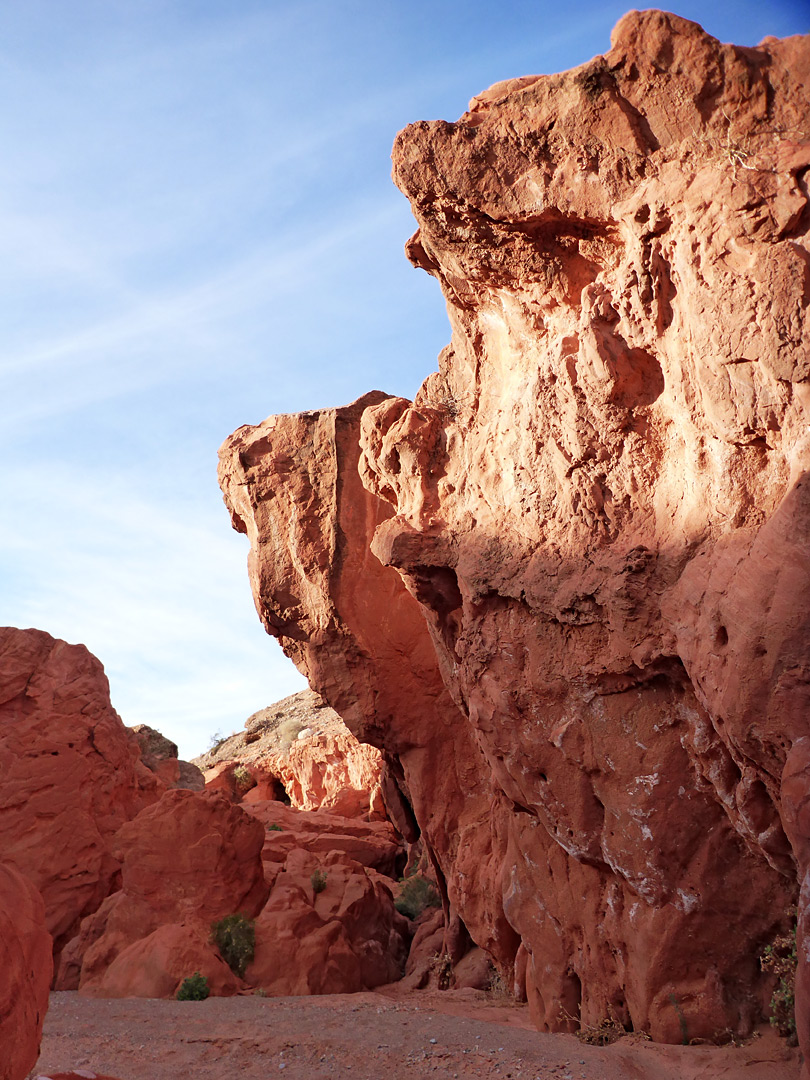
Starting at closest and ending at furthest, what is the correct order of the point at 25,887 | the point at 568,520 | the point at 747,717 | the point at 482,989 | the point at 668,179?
the point at 25,887
the point at 747,717
the point at 668,179
the point at 568,520
the point at 482,989

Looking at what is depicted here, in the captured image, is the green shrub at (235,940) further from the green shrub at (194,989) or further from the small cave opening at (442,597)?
the small cave opening at (442,597)

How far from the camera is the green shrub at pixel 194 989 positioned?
10555 millimetres

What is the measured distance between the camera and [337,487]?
1259 cm

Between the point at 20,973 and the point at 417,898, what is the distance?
12.9 metres

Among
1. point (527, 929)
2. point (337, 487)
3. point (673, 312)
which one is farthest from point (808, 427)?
point (337, 487)

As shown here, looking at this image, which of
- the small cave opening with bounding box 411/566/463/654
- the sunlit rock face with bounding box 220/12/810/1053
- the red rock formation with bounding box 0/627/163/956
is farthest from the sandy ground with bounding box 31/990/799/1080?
the small cave opening with bounding box 411/566/463/654

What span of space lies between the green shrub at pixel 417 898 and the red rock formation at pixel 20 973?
480 inches

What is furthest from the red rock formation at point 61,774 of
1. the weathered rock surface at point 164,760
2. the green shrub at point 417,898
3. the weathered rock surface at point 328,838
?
the green shrub at point 417,898

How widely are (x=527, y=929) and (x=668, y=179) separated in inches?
284

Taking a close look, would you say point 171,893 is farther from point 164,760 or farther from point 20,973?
point 20,973

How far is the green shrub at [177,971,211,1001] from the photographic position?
10.6 metres

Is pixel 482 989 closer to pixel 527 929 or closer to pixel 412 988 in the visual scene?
pixel 412 988

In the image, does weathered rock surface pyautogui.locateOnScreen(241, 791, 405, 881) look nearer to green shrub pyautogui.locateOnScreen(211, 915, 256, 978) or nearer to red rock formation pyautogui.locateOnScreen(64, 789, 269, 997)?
red rock formation pyautogui.locateOnScreen(64, 789, 269, 997)

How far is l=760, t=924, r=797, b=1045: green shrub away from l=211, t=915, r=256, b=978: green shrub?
7.19 m
